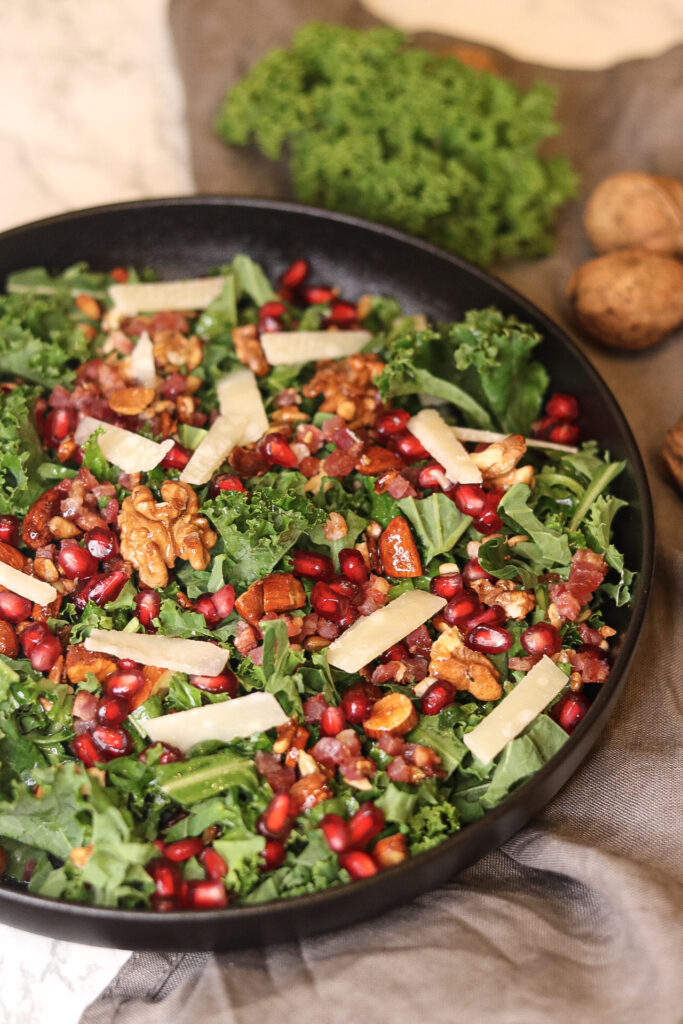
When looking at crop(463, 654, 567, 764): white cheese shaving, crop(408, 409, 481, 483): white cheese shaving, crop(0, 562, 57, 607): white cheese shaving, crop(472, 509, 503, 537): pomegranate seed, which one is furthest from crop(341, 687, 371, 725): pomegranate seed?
crop(0, 562, 57, 607): white cheese shaving

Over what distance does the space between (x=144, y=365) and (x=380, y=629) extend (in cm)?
124

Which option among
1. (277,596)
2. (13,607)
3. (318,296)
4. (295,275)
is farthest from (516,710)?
(295,275)

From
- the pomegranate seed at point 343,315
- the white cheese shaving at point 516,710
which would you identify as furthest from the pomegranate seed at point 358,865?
the pomegranate seed at point 343,315

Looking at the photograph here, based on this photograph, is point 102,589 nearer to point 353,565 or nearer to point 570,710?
point 353,565

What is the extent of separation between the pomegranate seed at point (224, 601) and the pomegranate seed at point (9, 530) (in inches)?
24.7

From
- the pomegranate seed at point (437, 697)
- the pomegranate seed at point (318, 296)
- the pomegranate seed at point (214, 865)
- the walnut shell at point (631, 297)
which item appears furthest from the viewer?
the pomegranate seed at point (318, 296)

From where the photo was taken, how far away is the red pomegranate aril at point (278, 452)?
274 centimetres

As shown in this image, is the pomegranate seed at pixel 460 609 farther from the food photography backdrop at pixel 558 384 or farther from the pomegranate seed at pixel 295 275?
the pomegranate seed at pixel 295 275

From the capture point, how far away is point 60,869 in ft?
7.09

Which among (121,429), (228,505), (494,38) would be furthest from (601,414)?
(494,38)

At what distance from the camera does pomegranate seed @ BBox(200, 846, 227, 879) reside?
2150 millimetres

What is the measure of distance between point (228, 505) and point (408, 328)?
1.08 metres

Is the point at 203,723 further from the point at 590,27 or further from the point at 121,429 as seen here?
the point at 590,27

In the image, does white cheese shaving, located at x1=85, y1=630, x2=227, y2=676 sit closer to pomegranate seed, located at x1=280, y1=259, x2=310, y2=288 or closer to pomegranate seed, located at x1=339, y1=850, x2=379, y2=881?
pomegranate seed, located at x1=339, y1=850, x2=379, y2=881
